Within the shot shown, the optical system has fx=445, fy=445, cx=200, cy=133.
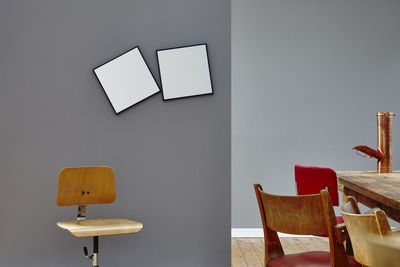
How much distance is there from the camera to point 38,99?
3.29 metres

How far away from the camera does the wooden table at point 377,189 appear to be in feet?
6.01

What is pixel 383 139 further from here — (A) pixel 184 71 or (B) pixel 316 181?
(A) pixel 184 71

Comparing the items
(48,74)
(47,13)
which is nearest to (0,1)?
(47,13)

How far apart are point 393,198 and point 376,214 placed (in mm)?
637

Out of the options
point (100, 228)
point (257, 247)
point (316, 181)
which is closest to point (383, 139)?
point (316, 181)

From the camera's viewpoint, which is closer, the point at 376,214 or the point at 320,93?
the point at 376,214

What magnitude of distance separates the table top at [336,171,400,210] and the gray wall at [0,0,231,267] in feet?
3.26

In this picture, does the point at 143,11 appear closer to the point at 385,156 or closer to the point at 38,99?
the point at 38,99

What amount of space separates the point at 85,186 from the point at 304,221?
1.65 meters

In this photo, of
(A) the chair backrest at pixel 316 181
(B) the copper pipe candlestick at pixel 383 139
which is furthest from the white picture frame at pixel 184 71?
(B) the copper pipe candlestick at pixel 383 139

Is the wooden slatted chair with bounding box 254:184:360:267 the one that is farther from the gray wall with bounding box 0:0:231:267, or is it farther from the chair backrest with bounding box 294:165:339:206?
the gray wall with bounding box 0:0:231:267

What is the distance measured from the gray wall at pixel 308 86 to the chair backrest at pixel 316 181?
6.38 feet

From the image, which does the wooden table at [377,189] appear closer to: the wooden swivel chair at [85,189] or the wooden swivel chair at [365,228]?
the wooden swivel chair at [365,228]

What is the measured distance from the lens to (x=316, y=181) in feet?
10.3
